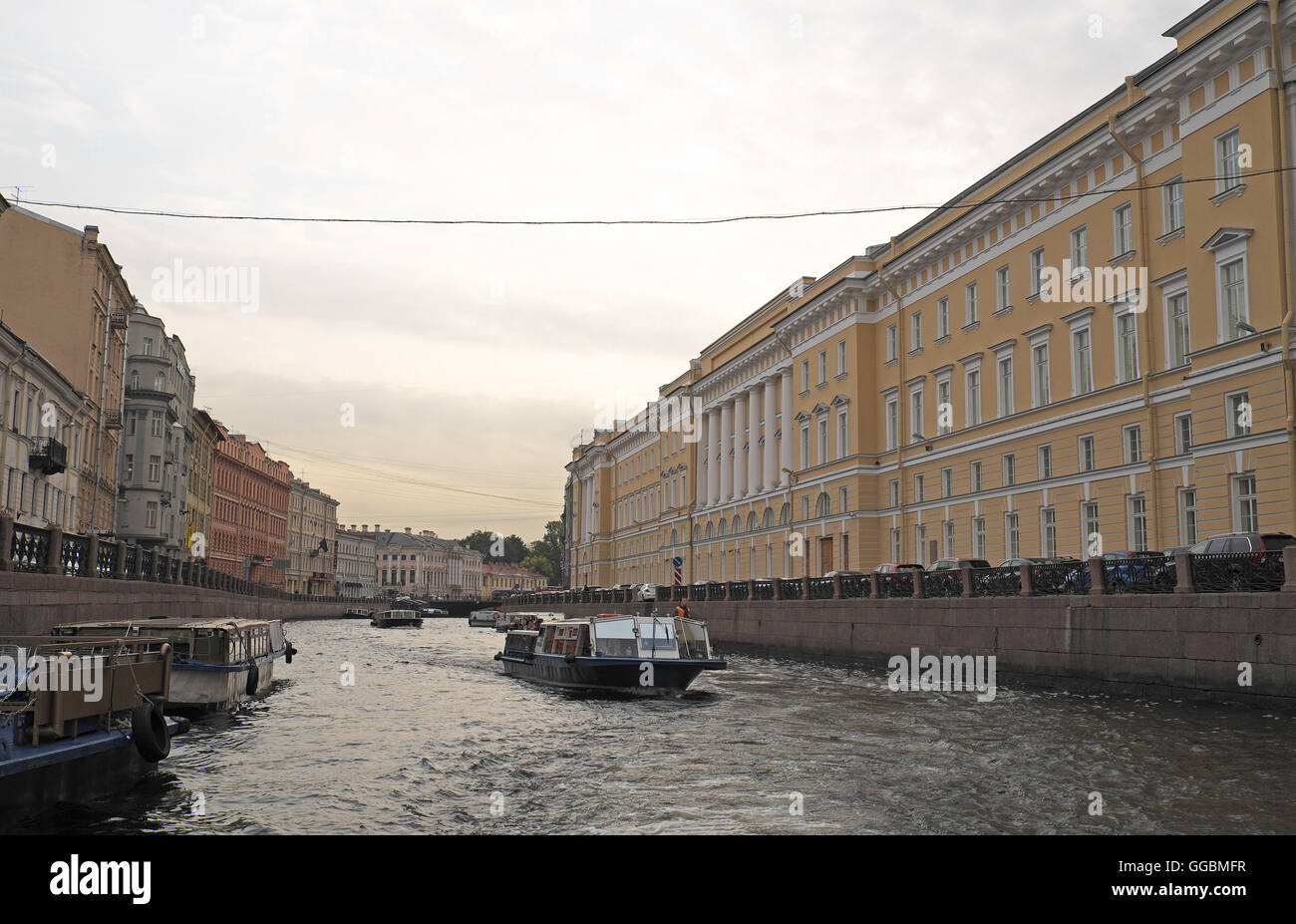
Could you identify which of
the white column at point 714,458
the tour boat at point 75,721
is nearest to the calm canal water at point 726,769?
the tour boat at point 75,721

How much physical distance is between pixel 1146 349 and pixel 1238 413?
511cm

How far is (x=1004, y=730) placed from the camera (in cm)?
1627

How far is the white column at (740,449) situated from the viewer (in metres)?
61.2

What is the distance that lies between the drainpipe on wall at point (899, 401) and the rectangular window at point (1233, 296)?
17888 mm

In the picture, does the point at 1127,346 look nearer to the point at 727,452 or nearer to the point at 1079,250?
the point at 1079,250

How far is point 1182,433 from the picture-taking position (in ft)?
91.6

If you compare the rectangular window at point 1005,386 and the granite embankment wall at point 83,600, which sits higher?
the rectangular window at point 1005,386

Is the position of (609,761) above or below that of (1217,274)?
below

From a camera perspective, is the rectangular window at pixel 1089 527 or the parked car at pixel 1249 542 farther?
the rectangular window at pixel 1089 527

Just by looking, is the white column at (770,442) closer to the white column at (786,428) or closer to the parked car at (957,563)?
the white column at (786,428)

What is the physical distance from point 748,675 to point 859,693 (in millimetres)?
6063
